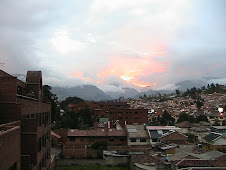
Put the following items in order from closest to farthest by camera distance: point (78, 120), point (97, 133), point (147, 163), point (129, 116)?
point (147, 163), point (97, 133), point (78, 120), point (129, 116)

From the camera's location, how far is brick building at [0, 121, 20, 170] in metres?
7.74

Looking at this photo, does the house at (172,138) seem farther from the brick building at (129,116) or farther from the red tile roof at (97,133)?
the brick building at (129,116)

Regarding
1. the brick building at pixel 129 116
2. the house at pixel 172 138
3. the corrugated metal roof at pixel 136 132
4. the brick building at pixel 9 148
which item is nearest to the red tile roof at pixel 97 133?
the corrugated metal roof at pixel 136 132

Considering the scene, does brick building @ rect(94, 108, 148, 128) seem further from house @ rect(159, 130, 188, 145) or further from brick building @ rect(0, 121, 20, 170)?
brick building @ rect(0, 121, 20, 170)

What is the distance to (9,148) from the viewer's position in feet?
27.7

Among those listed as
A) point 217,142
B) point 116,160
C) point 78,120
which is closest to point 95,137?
point 116,160

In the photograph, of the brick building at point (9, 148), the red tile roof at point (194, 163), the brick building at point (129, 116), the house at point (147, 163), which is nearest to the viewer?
the brick building at point (9, 148)

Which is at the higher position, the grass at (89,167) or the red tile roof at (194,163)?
the red tile roof at (194,163)

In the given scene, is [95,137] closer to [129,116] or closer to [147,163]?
[147,163]

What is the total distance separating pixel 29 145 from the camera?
12.2 meters

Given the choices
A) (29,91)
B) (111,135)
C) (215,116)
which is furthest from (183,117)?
(29,91)

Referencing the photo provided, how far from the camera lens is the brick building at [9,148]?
7.74 metres

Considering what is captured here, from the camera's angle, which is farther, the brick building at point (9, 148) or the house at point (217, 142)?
the house at point (217, 142)

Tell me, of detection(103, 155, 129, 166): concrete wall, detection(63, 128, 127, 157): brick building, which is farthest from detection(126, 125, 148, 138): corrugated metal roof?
detection(103, 155, 129, 166): concrete wall
